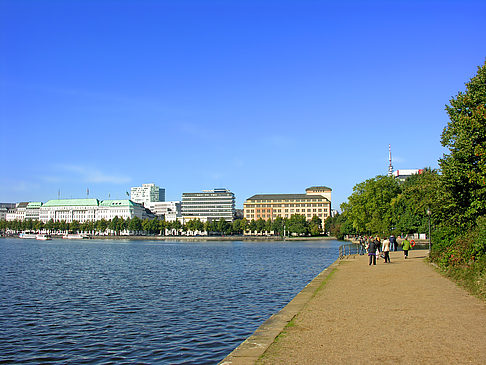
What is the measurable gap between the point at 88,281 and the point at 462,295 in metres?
27.1

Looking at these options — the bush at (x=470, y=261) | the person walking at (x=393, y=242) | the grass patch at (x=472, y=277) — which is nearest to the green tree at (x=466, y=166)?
the bush at (x=470, y=261)

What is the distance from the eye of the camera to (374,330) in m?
13.3

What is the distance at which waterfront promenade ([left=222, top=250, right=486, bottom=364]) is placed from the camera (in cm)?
1052

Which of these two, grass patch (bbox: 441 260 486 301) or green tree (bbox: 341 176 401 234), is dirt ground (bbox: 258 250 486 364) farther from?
green tree (bbox: 341 176 401 234)

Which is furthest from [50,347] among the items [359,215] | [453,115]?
[359,215]

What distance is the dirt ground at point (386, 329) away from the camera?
10.5 meters

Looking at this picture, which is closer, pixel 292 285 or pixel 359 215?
pixel 292 285

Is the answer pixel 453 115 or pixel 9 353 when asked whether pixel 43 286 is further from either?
pixel 453 115

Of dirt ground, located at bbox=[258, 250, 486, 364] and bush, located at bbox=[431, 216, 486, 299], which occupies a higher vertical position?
bush, located at bbox=[431, 216, 486, 299]

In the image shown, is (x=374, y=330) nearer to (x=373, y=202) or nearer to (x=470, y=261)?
(x=470, y=261)

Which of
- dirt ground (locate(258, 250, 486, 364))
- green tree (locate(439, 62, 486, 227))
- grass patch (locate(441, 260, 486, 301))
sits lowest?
dirt ground (locate(258, 250, 486, 364))

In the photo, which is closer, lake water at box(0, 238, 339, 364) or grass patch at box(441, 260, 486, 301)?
lake water at box(0, 238, 339, 364)

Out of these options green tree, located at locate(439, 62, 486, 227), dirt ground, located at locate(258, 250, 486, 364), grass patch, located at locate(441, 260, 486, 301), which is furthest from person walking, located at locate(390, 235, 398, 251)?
dirt ground, located at locate(258, 250, 486, 364)

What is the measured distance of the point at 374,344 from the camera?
11.7 meters
